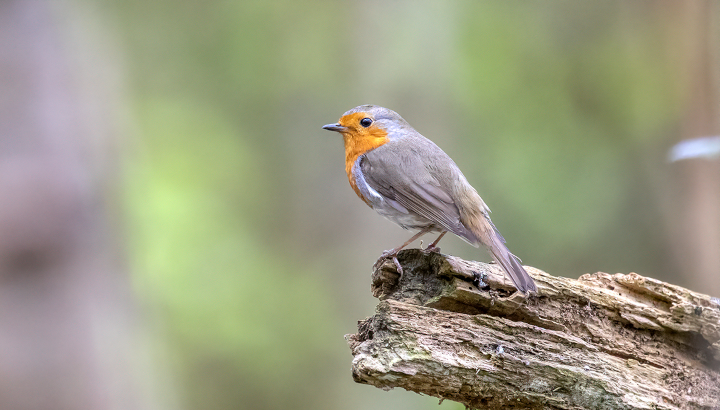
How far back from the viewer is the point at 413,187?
3.22 meters

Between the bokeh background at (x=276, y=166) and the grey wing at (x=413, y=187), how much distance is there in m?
2.15

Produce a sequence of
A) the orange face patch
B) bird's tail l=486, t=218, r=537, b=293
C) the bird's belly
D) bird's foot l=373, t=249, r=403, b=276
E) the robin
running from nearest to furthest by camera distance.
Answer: bird's tail l=486, t=218, r=537, b=293 → bird's foot l=373, t=249, r=403, b=276 → the robin → the bird's belly → the orange face patch

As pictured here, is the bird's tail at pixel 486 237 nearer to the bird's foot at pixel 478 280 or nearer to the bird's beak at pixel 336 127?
the bird's foot at pixel 478 280

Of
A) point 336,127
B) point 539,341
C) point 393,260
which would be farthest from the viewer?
point 336,127

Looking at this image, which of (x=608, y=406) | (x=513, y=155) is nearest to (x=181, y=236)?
(x=513, y=155)

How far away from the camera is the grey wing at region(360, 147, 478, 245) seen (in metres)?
3.04

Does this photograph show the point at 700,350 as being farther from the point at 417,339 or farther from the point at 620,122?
the point at 620,122

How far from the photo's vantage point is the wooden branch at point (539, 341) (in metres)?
2.26

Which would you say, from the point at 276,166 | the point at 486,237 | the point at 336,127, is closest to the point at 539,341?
the point at 486,237

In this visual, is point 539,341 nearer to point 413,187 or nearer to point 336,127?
point 413,187

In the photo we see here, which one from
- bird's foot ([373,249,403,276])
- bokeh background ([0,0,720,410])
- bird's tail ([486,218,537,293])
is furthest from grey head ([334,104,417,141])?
bokeh background ([0,0,720,410])

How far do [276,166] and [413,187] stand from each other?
12.0 feet

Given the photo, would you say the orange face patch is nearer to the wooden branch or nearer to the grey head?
the grey head

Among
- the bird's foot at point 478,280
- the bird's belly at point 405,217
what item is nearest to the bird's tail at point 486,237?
the bird's foot at point 478,280
